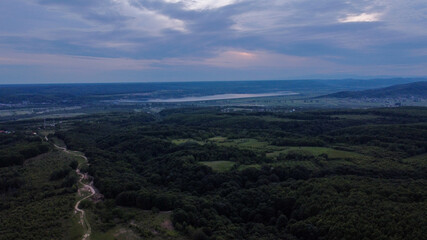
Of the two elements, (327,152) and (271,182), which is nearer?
(271,182)

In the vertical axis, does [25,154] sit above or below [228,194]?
above

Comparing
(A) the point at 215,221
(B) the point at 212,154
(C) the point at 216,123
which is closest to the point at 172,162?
(B) the point at 212,154

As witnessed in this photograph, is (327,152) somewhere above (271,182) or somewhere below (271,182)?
above

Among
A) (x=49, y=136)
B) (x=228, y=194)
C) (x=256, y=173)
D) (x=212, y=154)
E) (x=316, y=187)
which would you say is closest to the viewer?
(x=316, y=187)

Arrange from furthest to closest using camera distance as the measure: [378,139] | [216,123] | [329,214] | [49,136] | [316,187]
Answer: [216,123] < [49,136] < [378,139] < [316,187] < [329,214]

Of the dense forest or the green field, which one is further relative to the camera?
the green field

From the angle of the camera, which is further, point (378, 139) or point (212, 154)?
point (378, 139)

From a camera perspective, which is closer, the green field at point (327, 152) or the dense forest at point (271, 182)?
the dense forest at point (271, 182)

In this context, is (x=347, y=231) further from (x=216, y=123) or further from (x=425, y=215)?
(x=216, y=123)
